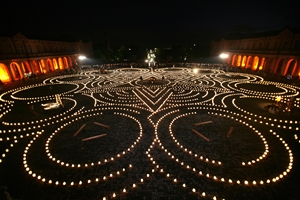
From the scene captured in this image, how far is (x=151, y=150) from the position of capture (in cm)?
1018

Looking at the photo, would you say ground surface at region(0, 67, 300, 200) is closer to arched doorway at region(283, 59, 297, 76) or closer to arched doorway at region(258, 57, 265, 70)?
arched doorway at region(283, 59, 297, 76)

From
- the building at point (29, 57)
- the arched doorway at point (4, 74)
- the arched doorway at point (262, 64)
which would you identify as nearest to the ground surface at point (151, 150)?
the arched doorway at point (4, 74)

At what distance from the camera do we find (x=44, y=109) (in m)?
16.9

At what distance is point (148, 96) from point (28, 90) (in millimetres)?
19879

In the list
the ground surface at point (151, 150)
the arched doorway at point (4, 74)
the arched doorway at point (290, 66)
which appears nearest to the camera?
the ground surface at point (151, 150)

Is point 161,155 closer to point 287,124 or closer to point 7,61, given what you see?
point 287,124

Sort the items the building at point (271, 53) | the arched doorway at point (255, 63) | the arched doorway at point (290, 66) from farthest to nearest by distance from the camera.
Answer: the arched doorway at point (255, 63)
the arched doorway at point (290, 66)
the building at point (271, 53)

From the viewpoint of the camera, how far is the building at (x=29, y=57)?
105 feet

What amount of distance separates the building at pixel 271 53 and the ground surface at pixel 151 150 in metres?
21.3

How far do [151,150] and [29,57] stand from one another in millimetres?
40453

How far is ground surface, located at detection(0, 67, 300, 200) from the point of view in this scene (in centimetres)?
755

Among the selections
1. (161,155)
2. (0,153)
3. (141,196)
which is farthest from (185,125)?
(0,153)

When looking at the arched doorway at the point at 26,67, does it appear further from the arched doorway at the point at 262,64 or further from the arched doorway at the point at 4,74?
the arched doorway at the point at 262,64

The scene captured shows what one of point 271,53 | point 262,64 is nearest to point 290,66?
point 271,53
